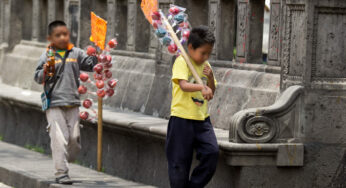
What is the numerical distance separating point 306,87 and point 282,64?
0.33m

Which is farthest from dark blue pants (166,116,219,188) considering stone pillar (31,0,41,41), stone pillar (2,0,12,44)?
stone pillar (2,0,12,44)

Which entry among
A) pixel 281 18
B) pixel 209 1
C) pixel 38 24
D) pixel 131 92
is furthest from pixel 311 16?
pixel 38 24

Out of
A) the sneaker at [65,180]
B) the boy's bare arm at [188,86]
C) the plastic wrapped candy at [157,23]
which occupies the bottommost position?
the sneaker at [65,180]

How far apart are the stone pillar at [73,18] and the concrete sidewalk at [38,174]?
1.74m

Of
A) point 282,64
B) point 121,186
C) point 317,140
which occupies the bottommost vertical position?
point 121,186

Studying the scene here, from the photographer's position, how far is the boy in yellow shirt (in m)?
7.73

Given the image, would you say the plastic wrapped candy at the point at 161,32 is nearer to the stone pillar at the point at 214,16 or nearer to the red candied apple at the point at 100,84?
the red candied apple at the point at 100,84

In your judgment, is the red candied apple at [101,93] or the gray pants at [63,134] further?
the red candied apple at [101,93]

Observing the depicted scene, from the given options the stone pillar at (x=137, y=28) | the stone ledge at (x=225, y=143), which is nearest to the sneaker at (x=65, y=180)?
the stone ledge at (x=225, y=143)

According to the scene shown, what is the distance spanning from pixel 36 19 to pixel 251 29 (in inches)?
224

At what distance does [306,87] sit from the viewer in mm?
8516

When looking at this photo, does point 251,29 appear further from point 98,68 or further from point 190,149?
point 190,149

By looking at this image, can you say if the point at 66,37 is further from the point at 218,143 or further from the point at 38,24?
the point at 38,24

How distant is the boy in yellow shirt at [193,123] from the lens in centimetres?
773
